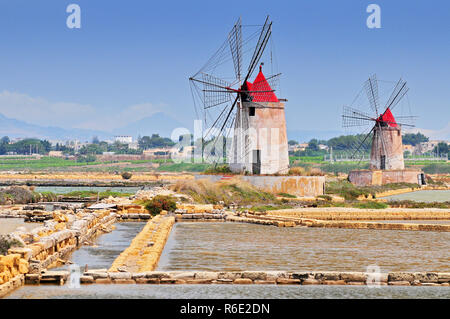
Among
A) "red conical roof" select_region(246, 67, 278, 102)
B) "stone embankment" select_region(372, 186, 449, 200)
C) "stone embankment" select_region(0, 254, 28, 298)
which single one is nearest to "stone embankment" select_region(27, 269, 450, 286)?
"stone embankment" select_region(0, 254, 28, 298)

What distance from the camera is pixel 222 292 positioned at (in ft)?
36.8

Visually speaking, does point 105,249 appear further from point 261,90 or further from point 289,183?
point 261,90

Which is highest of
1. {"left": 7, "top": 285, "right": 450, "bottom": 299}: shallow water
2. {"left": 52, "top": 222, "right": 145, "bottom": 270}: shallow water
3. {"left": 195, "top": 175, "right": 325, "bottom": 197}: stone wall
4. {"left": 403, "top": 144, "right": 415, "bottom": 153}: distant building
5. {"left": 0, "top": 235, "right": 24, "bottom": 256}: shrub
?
{"left": 403, "top": 144, "right": 415, "bottom": 153}: distant building

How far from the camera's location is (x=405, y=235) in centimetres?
2067

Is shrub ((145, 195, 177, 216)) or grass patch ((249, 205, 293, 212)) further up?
shrub ((145, 195, 177, 216))

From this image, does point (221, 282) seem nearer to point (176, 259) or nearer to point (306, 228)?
point (176, 259)

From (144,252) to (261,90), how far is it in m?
19.5

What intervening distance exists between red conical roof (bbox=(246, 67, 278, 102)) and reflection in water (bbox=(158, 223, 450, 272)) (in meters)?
11.0

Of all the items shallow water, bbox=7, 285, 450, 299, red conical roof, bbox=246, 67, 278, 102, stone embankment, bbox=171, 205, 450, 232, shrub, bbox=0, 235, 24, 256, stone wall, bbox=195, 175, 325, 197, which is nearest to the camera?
shallow water, bbox=7, 285, 450, 299

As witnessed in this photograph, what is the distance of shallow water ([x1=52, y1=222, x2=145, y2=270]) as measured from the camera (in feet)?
46.4

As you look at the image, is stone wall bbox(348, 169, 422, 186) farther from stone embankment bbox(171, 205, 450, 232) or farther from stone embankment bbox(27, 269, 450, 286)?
stone embankment bbox(27, 269, 450, 286)

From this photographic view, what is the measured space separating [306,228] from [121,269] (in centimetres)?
1132

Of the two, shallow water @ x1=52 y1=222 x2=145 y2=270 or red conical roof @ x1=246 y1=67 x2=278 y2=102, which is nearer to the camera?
shallow water @ x1=52 y1=222 x2=145 y2=270

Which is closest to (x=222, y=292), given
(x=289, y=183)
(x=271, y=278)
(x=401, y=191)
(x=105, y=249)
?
(x=271, y=278)
